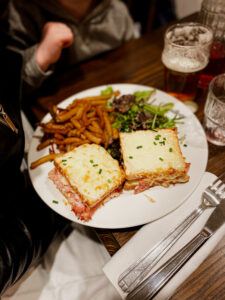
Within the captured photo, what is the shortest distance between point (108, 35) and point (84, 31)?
31cm

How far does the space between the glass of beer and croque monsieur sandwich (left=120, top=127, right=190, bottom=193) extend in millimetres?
519

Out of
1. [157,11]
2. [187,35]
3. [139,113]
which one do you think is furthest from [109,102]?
[157,11]

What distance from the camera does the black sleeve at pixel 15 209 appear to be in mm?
1376

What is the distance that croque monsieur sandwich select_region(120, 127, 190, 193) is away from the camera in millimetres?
1470

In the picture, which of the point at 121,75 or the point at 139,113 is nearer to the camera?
the point at 139,113

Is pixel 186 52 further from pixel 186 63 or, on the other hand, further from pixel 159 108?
pixel 159 108

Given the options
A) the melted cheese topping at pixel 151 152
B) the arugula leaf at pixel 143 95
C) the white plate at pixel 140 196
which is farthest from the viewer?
the arugula leaf at pixel 143 95

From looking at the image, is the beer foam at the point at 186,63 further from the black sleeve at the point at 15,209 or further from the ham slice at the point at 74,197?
the black sleeve at the point at 15,209

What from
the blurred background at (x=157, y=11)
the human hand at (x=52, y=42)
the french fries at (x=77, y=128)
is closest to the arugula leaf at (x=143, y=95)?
the french fries at (x=77, y=128)

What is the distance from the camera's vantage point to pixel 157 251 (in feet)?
4.15

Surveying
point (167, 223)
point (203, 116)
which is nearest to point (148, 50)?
point (203, 116)

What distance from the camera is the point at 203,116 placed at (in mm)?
1921

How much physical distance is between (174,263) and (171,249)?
0.08 metres

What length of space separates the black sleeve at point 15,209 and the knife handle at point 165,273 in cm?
75
